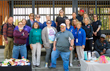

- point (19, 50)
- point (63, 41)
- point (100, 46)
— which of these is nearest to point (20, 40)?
point (19, 50)

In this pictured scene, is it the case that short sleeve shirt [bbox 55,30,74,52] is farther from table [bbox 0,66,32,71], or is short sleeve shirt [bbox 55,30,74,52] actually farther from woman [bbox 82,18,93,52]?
table [bbox 0,66,32,71]

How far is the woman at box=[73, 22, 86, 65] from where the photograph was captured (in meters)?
6.27

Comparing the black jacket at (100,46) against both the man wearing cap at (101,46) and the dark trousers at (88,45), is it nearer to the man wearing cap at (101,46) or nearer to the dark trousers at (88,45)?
the man wearing cap at (101,46)

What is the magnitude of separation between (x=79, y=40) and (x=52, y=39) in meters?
0.99

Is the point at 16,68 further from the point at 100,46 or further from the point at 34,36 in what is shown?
the point at 100,46

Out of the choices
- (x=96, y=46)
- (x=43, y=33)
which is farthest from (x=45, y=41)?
(x=96, y=46)

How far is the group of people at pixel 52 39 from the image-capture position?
5789mm

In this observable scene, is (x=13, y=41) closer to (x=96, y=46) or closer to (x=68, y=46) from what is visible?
(x=68, y=46)

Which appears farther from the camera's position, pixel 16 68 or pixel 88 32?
pixel 88 32

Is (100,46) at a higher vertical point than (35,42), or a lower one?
lower

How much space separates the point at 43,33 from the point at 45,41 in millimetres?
291

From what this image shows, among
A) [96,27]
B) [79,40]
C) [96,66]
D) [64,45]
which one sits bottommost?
[96,66]

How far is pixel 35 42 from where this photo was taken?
20.1 feet

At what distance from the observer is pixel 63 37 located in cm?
575
